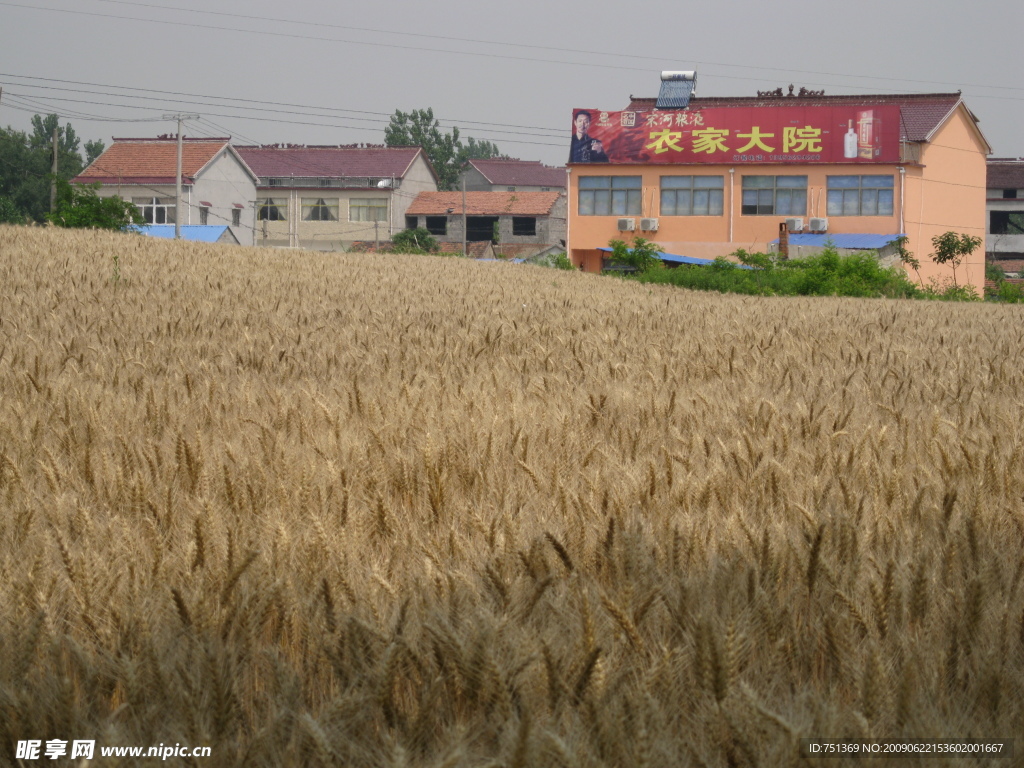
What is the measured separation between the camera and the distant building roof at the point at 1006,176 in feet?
193

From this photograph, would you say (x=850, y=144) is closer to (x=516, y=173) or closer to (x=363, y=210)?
(x=363, y=210)

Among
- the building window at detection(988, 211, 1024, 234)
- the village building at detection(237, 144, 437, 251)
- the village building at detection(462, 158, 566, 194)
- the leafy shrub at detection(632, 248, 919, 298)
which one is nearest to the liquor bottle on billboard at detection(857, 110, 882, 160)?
the leafy shrub at detection(632, 248, 919, 298)

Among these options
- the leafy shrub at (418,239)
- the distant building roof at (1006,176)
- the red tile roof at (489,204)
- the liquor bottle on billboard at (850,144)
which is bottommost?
the leafy shrub at (418,239)

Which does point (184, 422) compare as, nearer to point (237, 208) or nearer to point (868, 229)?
point (868, 229)

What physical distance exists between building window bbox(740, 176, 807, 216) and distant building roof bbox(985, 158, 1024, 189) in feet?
82.3

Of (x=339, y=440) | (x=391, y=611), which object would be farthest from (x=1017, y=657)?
(x=339, y=440)

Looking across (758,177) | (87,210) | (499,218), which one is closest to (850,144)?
(758,177)

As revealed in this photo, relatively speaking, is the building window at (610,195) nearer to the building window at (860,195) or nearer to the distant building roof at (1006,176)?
the building window at (860,195)

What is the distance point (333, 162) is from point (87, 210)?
35.4 metres

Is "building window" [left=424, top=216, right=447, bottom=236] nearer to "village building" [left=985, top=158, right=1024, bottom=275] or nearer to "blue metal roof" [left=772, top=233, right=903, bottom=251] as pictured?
"blue metal roof" [left=772, top=233, right=903, bottom=251]

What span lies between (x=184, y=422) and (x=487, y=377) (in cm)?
146

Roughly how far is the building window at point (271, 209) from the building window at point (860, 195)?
118ft

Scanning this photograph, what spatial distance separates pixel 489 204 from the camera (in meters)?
60.1

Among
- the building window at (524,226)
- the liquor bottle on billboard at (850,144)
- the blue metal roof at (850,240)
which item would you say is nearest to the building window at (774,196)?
the blue metal roof at (850,240)
